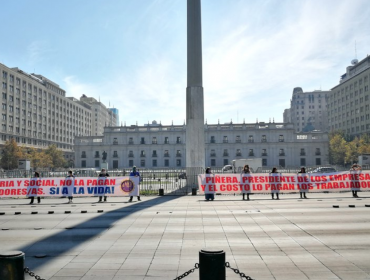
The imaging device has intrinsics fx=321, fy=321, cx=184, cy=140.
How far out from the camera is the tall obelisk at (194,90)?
87.4 feet

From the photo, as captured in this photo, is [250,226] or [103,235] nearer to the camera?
[103,235]

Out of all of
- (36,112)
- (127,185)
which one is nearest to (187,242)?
(127,185)

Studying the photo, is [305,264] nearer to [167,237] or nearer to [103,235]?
[167,237]

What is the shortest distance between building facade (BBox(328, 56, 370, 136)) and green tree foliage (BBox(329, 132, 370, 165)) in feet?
40.1

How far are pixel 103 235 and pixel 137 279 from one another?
393 centimetres

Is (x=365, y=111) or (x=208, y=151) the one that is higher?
(x=365, y=111)

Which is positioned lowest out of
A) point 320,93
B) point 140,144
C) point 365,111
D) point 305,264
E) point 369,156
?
point 305,264

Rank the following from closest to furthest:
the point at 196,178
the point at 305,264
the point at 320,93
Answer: the point at 305,264, the point at 196,178, the point at 320,93

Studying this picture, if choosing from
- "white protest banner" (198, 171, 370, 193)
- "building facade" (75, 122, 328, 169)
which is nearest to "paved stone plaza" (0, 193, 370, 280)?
"white protest banner" (198, 171, 370, 193)

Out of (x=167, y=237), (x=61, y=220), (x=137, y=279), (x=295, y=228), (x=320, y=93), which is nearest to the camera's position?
(x=137, y=279)

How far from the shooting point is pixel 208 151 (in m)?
89.0

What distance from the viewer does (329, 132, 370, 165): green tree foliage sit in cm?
7211

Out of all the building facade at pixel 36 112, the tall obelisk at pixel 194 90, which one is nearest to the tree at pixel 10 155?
the building facade at pixel 36 112

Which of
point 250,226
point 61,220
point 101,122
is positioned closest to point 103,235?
point 61,220
